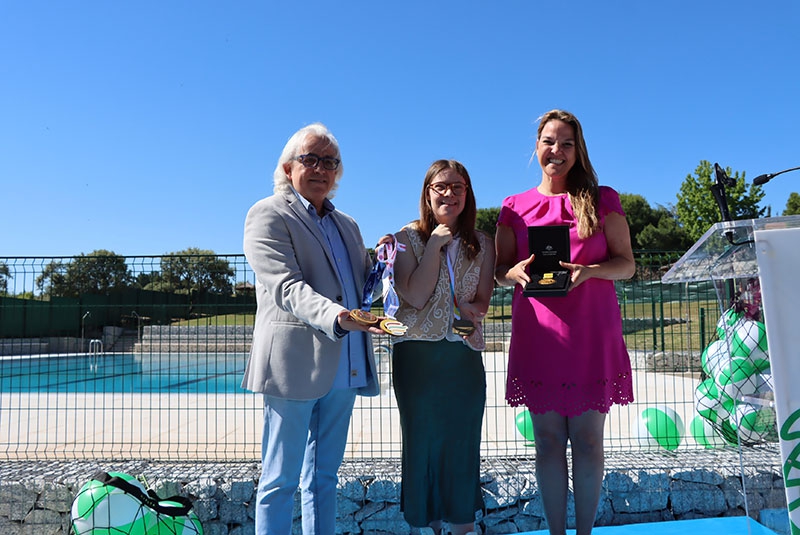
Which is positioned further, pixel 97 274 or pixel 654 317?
pixel 654 317

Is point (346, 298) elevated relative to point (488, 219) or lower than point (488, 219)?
lower

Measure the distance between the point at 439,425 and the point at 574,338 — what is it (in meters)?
0.70

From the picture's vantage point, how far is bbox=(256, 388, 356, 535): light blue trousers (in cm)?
221

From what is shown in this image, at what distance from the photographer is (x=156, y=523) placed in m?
2.88

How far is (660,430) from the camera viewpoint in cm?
432

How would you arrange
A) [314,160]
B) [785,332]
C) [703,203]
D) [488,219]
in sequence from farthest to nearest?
1. [488,219]
2. [703,203]
3. [314,160]
4. [785,332]

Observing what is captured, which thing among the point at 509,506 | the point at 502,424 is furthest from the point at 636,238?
the point at 509,506

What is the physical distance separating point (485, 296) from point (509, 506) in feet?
4.94

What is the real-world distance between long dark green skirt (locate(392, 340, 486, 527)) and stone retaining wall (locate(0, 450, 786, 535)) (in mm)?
834

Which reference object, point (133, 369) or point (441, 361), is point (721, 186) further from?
point (133, 369)

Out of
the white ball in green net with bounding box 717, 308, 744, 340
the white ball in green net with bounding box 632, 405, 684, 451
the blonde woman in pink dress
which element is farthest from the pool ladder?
the white ball in green net with bounding box 717, 308, 744, 340

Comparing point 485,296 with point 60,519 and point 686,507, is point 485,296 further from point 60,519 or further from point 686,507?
point 60,519

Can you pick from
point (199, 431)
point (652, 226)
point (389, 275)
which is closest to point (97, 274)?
point (199, 431)

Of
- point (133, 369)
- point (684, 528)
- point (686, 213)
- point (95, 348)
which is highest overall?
point (686, 213)
